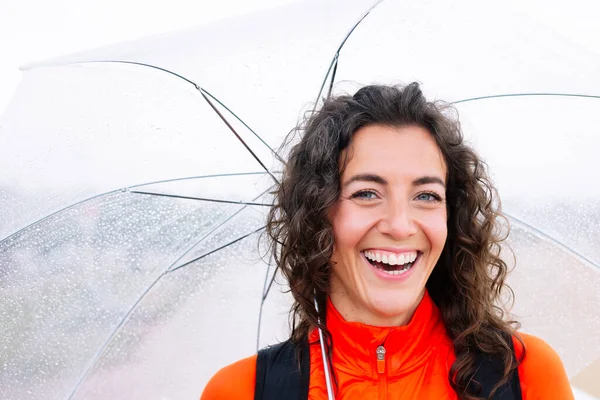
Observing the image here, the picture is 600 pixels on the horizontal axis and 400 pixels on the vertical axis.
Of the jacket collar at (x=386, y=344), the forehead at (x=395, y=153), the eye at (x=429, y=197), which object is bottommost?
the jacket collar at (x=386, y=344)

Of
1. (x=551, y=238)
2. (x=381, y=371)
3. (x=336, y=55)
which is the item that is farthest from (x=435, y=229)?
(x=551, y=238)

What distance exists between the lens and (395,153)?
233 centimetres

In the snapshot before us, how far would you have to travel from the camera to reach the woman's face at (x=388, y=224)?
226 cm

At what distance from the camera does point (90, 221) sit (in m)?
3.08

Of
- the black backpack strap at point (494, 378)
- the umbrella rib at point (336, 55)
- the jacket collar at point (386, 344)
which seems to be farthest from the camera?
the umbrella rib at point (336, 55)

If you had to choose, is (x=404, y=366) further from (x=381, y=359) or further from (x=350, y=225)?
(x=350, y=225)

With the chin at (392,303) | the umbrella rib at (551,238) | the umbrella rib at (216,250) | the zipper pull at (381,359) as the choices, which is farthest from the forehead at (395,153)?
the umbrella rib at (216,250)

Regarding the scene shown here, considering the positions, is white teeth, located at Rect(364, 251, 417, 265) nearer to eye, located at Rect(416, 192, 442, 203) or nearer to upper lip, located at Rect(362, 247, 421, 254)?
upper lip, located at Rect(362, 247, 421, 254)

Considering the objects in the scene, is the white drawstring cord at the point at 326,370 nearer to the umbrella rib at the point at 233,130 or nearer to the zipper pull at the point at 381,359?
the zipper pull at the point at 381,359

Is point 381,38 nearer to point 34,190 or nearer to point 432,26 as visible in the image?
point 432,26

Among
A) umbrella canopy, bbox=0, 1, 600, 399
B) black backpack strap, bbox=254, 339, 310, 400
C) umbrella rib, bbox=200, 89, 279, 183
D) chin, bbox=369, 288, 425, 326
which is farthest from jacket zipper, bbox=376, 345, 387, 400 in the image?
umbrella canopy, bbox=0, 1, 600, 399

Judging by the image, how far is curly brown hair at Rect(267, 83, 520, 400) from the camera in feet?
7.91

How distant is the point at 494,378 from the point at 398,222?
0.53m

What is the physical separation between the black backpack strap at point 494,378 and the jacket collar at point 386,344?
0.16m
